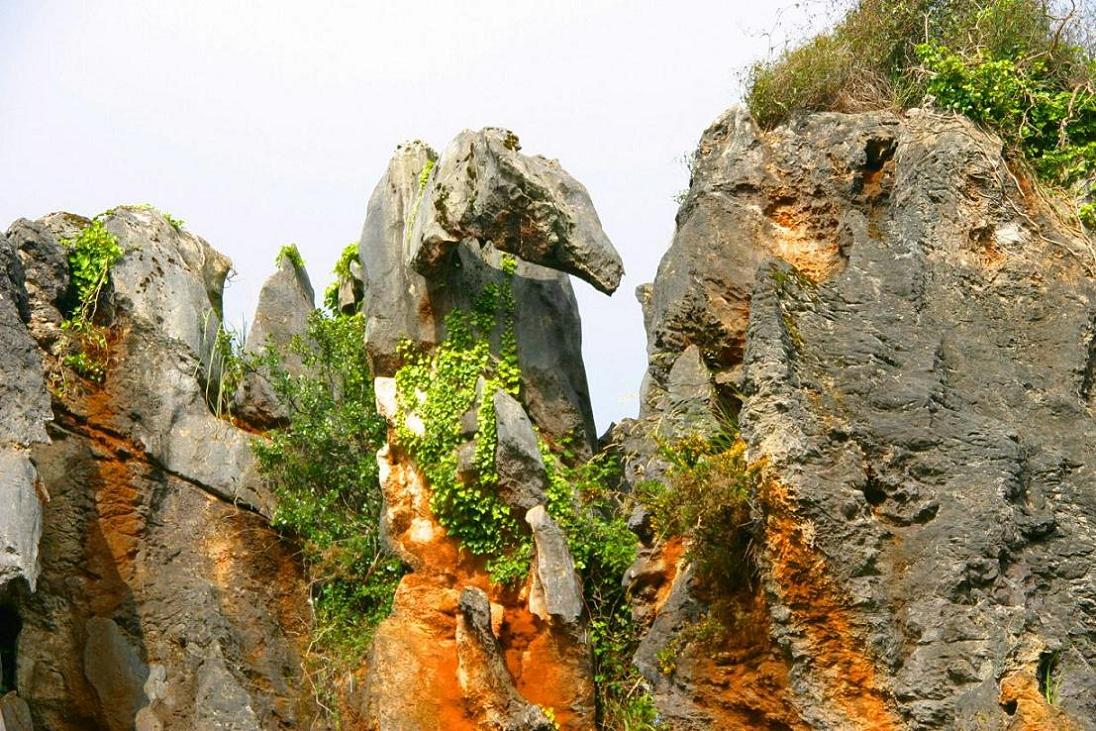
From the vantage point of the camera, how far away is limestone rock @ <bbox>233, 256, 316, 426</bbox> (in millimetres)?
16922

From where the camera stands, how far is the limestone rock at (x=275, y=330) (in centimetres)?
1692

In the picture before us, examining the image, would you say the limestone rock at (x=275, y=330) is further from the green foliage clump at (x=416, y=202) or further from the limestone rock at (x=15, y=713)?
the limestone rock at (x=15, y=713)

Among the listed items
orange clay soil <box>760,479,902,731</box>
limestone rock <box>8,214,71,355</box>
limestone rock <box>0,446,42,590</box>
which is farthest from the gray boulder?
orange clay soil <box>760,479,902,731</box>

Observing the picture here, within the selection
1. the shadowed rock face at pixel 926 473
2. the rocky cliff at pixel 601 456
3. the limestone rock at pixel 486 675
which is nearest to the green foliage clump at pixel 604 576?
the rocky cliff at pixel 601 456

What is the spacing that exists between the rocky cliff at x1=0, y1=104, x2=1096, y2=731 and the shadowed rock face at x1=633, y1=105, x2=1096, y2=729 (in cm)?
2

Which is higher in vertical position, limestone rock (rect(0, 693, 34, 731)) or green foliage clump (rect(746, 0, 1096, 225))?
green foliage clump (rect(746, 0, 1096, 225))

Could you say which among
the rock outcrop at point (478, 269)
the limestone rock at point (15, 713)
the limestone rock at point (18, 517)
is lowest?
the limestone rock at point (15, 713)

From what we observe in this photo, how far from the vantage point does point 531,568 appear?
14500 millimetres

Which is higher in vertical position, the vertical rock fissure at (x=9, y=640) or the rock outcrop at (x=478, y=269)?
the rock outcrop at (x=478, y=269)

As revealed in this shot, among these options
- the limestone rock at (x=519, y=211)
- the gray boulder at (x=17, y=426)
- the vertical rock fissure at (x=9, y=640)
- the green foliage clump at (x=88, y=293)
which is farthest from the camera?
the green foliage clump at (x=88, y=293)

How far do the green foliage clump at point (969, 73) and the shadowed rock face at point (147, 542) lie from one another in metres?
6.72

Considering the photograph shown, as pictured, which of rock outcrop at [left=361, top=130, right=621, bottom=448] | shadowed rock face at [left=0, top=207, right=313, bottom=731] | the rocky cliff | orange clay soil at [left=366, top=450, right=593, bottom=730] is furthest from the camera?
rock outcrop at [left=361, top=130, right=621, bottom=448]

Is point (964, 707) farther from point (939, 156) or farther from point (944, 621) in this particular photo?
point (939, 156)

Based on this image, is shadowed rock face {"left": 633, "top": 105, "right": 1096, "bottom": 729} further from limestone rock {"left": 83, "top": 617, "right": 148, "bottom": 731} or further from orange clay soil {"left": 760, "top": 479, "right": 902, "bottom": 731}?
limestone rock {"left": 83, "top": 617, "right": 148, "bottom": 731}
